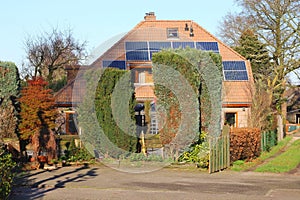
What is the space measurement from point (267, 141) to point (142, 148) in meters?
7.33

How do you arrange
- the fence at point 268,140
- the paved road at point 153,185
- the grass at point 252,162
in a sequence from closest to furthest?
the paved road at point 153,185 < the grass at point 252,162 < the fence at point 268,140

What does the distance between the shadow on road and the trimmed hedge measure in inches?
206

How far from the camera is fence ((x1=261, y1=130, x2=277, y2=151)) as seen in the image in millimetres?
22609

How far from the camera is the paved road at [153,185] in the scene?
12000 millimetres

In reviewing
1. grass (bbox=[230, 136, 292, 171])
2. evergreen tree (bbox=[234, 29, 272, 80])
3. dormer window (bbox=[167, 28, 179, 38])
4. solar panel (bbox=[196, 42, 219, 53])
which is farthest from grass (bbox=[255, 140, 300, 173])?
evergreen tree (bbox=[234, 29, 272, 80])

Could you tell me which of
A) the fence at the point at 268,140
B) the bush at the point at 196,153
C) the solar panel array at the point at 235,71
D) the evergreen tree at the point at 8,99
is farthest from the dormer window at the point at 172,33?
the bush at the point at 196,153

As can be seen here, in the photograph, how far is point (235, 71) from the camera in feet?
93.4

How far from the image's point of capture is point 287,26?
40.2 metres

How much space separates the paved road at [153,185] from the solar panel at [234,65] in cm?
1320

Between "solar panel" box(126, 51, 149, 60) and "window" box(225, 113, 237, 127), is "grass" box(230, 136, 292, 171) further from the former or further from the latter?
"solar panel" box(126, 51, 149, 60)

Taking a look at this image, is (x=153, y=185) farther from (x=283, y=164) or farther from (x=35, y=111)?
(x=283, y=164)

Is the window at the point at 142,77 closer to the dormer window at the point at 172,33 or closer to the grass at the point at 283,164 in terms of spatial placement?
the dormer window at the point at 172,33

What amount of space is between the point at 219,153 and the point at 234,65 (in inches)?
529

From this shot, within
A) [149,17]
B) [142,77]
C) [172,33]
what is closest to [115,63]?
[142,77]
